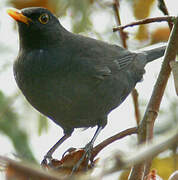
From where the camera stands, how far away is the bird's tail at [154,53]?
20.7 ft

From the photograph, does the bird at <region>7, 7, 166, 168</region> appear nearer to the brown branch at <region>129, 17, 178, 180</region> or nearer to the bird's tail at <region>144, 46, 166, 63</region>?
the bird's tail at <region>144, 46, 166, 63</region>

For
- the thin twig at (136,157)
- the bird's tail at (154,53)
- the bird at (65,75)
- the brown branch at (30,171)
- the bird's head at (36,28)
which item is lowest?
the bird's tail at (154,53)

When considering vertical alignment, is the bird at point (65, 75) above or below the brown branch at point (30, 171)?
below

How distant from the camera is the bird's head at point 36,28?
4.97 meters

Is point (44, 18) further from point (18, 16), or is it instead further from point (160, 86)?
point (160, 86)

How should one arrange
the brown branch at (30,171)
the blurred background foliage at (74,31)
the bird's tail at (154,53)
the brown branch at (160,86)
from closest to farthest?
the brown branch at (30,171) < the brown branch at (160,86) < the blurred background foliage at (74,31) < the bird's tail at (154,53)

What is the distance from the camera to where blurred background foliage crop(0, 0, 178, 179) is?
4.65 meters

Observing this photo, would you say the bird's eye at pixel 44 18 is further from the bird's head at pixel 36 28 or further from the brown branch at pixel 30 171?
the brown branch at pixel 30 171

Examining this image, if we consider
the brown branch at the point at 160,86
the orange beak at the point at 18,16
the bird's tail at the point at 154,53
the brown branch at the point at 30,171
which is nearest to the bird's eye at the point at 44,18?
the orange beak at the point at 18,16

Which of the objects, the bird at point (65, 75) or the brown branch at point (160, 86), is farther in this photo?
the bird at point (65, 75)

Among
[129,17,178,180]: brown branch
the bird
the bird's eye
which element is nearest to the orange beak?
the bird

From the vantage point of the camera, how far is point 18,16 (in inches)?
191

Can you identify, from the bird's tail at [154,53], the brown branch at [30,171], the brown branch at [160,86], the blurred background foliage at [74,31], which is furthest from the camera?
the bird's tail at [154,53]

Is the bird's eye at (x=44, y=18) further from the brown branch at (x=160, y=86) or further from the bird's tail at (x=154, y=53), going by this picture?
the brown branch at (x=160, y=86)
